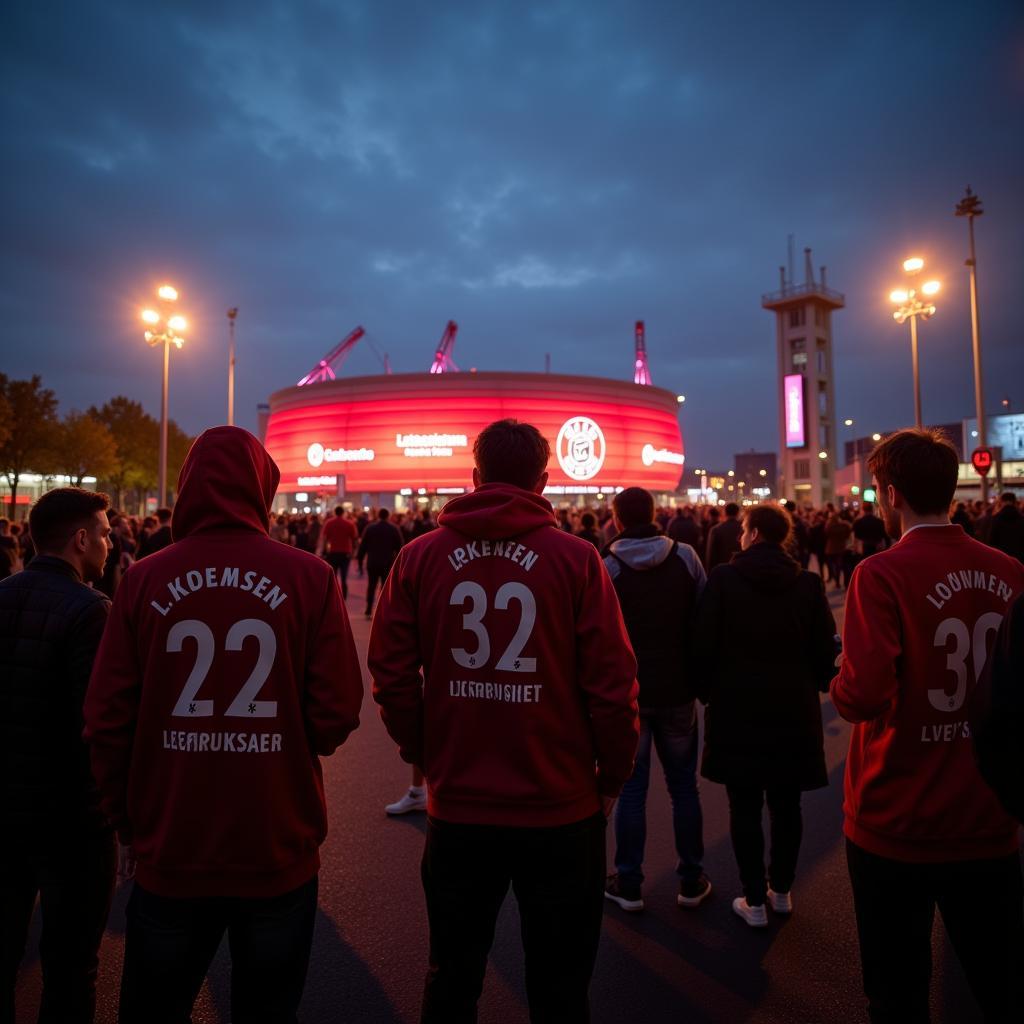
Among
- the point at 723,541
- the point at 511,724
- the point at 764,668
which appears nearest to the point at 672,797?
the point at 764,668

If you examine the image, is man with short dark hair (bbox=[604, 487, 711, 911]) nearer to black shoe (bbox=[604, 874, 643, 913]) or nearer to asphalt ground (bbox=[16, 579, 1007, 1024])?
black shoe (bbox=[604, 874, 643, 913])

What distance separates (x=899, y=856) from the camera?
2.20m

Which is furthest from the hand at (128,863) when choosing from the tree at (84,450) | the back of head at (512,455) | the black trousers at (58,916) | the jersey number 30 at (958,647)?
the tree at (84,450)

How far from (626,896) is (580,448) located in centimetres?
4595

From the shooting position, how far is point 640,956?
10.5ft

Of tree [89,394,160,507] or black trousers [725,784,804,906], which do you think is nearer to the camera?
black trousers [725,784,804,906]

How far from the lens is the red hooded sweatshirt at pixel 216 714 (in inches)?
74.5

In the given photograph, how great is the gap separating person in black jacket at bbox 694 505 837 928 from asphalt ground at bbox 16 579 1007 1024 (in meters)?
0.25

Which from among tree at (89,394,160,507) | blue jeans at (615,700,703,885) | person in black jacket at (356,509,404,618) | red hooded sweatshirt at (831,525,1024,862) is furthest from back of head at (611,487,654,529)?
tree at (89,394,160,507)

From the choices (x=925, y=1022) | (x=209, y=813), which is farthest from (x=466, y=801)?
(x=925, y=1022)

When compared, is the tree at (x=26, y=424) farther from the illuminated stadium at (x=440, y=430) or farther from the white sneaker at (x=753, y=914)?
the white sneaker at (x=753, y=914)

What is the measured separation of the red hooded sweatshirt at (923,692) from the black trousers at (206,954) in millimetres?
1818

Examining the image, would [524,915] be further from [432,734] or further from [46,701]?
[46,701]

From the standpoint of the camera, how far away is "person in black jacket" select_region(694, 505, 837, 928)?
11.3ft
